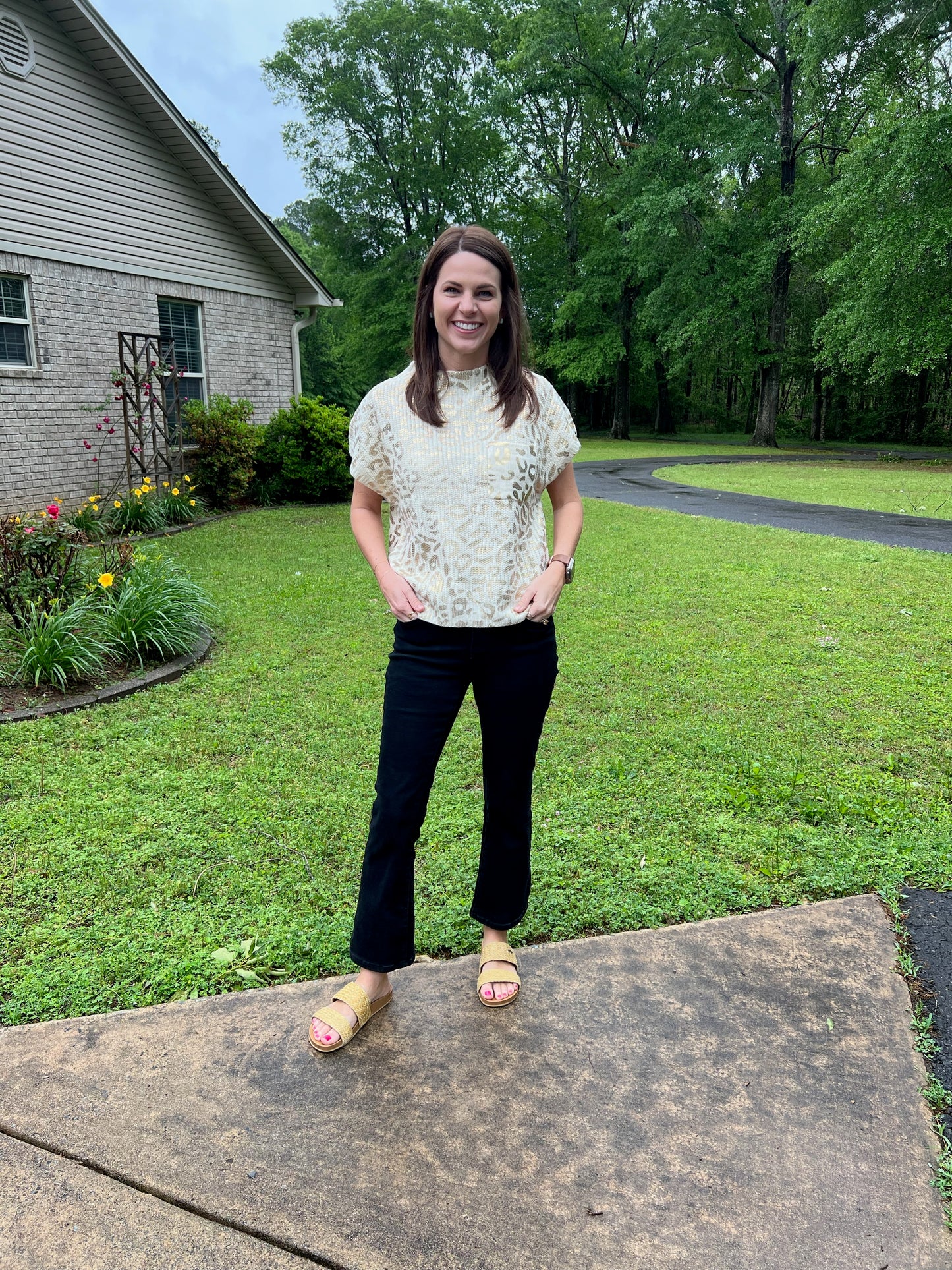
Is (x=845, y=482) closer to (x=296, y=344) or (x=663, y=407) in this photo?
(x=296, y=344)

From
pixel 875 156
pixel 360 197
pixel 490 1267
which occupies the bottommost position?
pixel 490 1267

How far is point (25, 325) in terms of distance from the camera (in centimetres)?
998

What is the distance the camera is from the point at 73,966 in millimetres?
2447

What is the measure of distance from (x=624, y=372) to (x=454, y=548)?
33.6 m

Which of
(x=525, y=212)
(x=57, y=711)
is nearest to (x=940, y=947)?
(x=57, y=711)

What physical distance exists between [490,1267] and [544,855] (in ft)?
5.17

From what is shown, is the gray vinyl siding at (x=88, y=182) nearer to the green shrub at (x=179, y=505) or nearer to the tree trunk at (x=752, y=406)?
the green shrub at (x=179, y=505)

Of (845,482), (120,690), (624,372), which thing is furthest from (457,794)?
(624,372)

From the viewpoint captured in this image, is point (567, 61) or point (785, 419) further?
point (785, 419)

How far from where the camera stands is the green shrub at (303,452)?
1276 cm

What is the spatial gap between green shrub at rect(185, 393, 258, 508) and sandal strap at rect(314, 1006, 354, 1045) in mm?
10555

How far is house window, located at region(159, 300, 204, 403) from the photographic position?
12180 millimetres

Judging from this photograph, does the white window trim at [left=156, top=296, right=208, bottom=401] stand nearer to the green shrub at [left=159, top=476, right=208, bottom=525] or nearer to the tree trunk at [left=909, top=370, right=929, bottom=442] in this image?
the green shrub at [left=159, top=476, right=208, bottom=525]

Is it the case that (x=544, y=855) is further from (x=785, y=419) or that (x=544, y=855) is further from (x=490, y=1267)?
(x=785, y=419)
